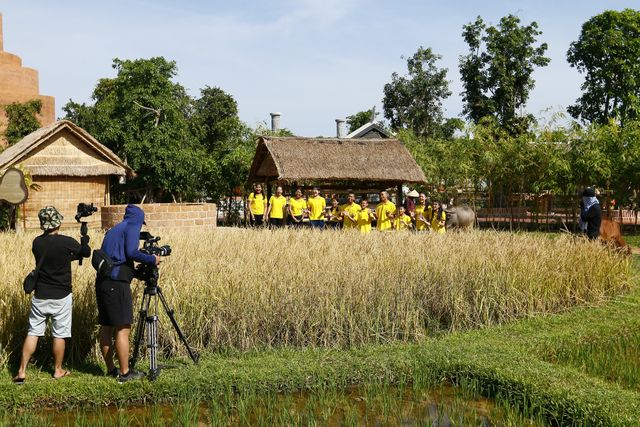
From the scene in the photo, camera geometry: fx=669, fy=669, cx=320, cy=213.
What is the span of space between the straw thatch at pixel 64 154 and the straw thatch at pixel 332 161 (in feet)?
16.3

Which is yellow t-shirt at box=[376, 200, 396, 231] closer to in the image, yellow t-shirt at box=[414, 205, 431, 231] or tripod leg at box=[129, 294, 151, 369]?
yellow t-shirt at box=[414, 205, 431, 231]

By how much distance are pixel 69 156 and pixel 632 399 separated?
1957 centimetres

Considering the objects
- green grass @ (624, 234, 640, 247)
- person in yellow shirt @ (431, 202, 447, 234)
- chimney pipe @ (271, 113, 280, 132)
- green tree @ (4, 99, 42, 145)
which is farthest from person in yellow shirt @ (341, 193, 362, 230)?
green tree @ (4, 99, 42, 145)

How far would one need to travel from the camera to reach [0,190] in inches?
492

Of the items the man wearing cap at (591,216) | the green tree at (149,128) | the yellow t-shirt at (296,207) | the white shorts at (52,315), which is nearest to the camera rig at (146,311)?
the white shorts at (52,315)

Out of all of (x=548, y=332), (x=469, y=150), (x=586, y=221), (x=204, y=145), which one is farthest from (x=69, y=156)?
(x=548, y=332)

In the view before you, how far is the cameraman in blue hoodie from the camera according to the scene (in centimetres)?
548

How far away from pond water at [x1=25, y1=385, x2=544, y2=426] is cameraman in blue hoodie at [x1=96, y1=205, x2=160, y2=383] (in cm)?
53

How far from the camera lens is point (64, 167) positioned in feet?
68.7

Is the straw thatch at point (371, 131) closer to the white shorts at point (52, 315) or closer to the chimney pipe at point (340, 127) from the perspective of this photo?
the chimney pipe at point (340, 127)

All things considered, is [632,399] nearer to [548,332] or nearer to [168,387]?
[548,332]

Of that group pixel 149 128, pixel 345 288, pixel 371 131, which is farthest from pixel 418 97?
pixel 345 288

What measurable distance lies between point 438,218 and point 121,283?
26.6 ft

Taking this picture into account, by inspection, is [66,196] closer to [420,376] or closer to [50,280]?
[50,280]
